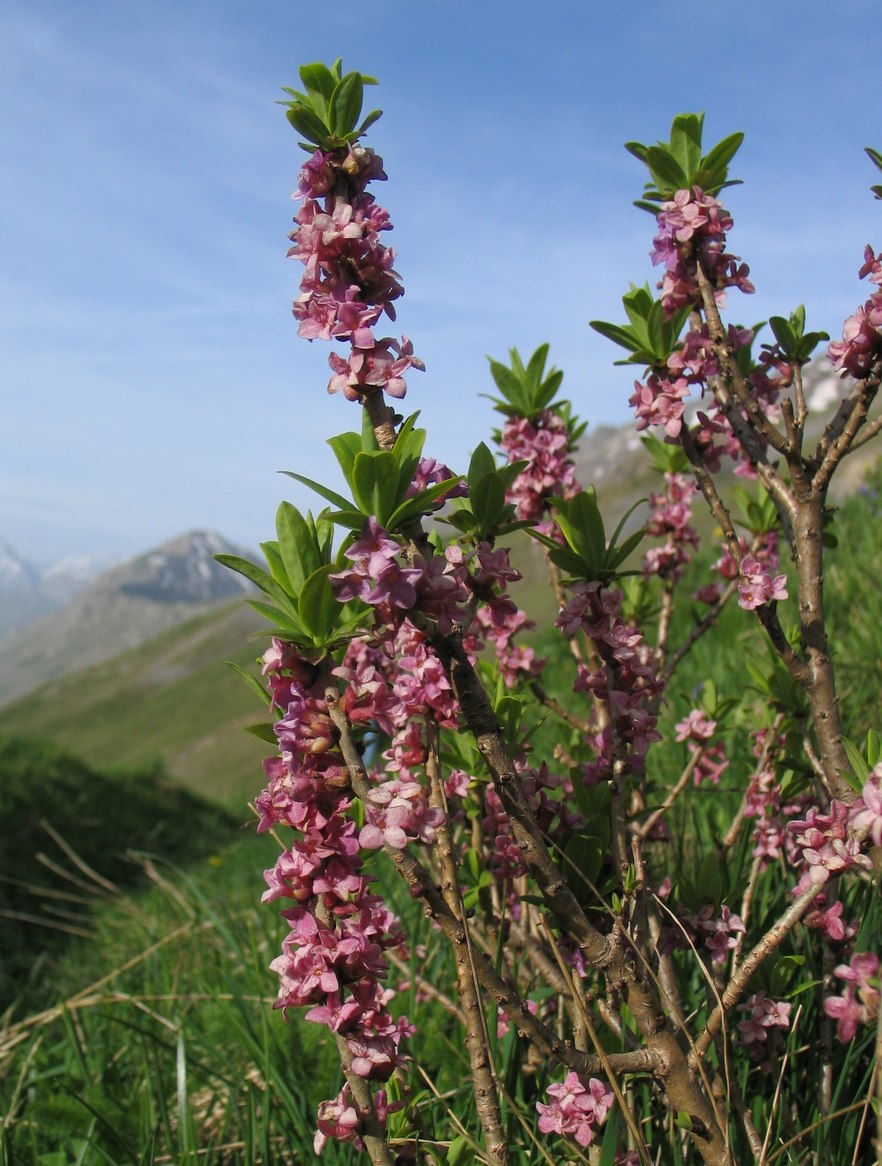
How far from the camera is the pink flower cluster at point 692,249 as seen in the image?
1.55 meters

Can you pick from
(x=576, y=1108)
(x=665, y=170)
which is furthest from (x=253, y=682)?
(x=665, y=170)

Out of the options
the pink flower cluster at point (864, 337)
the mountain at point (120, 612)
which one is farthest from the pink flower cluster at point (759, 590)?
the mountain at point (120, 612)

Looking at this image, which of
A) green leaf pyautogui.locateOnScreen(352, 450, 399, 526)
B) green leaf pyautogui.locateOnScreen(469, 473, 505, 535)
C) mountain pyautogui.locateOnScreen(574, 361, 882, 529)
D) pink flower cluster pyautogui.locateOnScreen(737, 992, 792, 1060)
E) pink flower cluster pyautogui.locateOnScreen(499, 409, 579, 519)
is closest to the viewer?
green leaf pyautogui.locateOnScreen(352, 450, 399, 526)

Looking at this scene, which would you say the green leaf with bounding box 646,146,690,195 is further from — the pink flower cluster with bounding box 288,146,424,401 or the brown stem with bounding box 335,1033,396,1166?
the brown stem with bounding box 335,1033,396,1166

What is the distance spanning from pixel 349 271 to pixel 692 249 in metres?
0.75

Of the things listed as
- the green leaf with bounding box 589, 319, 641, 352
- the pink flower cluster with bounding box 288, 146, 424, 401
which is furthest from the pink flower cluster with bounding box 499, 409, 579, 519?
the pink flower cluster with bounding box 288, 146, 424, 401

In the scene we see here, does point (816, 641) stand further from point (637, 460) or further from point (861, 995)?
point (637, 460)

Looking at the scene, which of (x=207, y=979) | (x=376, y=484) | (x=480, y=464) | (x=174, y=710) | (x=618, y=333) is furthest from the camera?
(x=174, y=710)

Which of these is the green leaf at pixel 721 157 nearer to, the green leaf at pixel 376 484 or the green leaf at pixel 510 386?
the green leaf at pixel 510 386

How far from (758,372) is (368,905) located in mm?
1289

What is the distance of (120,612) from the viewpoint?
100125mm

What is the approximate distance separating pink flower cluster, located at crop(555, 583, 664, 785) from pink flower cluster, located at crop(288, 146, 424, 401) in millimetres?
406

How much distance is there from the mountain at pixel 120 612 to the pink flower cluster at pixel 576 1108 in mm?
94207

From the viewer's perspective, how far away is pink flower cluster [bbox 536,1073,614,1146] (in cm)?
119
